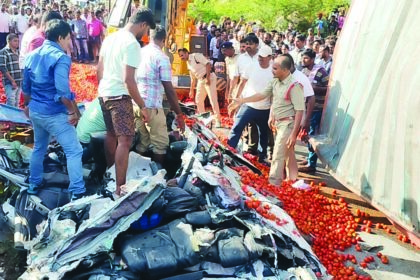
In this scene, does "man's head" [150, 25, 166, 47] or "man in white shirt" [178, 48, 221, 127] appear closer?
"man's head" [150, 25, 166, 47]

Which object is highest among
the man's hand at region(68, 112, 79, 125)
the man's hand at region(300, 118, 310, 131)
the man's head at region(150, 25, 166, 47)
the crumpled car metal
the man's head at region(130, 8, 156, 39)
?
the man's head at region(130, 8, 156, 39)

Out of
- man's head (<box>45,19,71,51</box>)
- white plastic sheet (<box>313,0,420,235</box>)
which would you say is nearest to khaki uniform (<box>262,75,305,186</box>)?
white plastic sheet (<box>313,0,420,235</box>)

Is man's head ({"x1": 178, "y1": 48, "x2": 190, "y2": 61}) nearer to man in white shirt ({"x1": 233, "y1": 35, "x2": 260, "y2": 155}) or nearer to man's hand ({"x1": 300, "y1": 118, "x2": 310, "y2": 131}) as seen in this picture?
man in white shirt ({"x1": 233, "y1": 35, "x2": 260, "y2": 155})

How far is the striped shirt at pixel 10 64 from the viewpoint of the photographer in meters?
8.38

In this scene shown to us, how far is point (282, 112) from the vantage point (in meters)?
6.29

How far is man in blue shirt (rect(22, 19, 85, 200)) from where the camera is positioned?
482cm

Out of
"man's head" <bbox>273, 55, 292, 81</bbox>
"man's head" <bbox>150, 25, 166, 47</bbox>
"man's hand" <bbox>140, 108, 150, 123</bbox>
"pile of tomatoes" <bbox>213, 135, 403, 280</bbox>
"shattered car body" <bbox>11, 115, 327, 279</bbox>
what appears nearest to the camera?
"shattered car body" <bbox>11, 115, 327, 279</bbox>

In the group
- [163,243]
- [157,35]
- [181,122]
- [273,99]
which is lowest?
[163,243]

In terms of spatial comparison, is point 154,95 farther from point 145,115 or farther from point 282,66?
point 282,66

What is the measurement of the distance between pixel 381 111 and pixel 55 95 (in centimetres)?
325

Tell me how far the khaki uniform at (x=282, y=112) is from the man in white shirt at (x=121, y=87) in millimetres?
1927

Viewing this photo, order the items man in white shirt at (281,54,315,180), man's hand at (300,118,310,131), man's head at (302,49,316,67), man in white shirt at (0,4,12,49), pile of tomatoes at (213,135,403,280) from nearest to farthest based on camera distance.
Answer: pile of tomatoes at (213,135,403,280)
man in white shirt at (281,54,315,180)
man's hand at (300,118,310,131)
man's head at (302,49,316,67)
man in white shirt at (0,4,12,49)

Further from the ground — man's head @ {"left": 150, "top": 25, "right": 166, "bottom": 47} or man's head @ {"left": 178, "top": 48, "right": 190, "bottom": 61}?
man's head @ {"left": 150, "top": 25, "right": 166, "bottom": 47}

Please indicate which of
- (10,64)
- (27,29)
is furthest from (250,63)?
(27,29)
